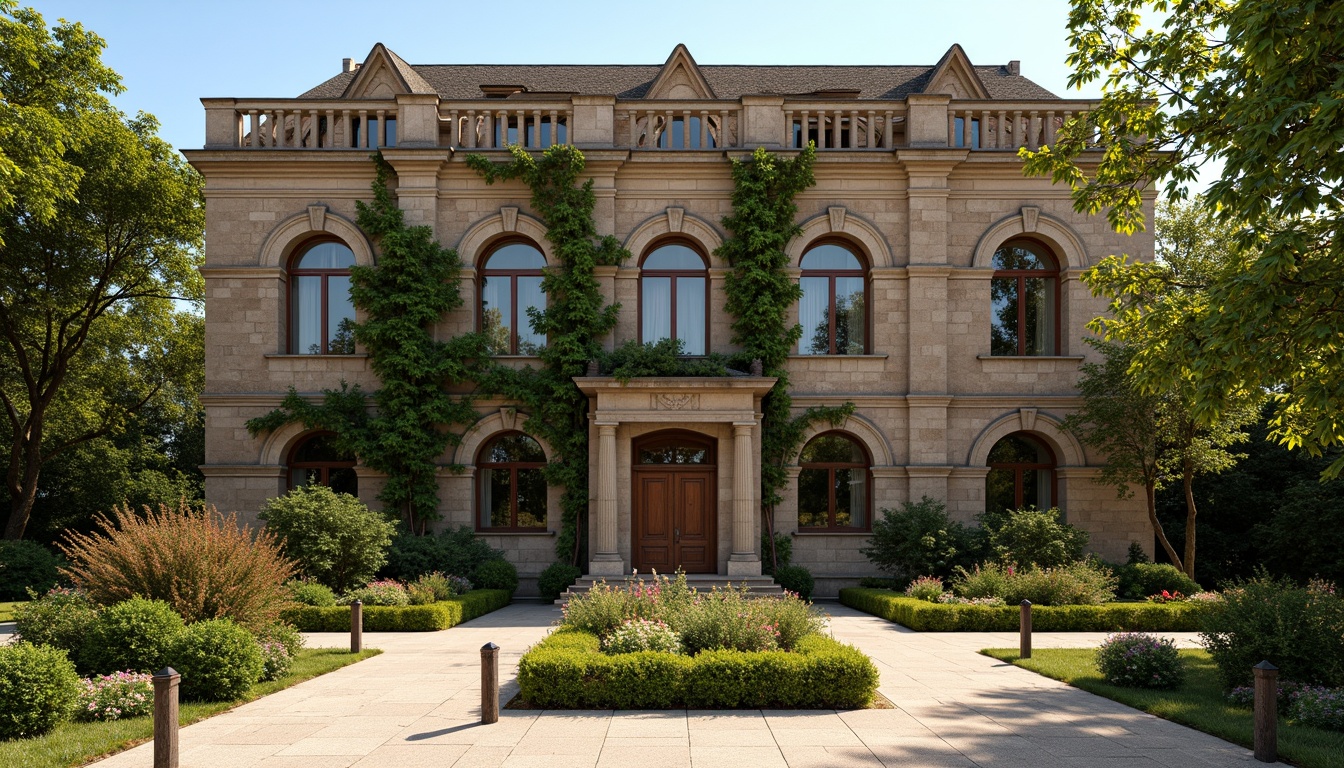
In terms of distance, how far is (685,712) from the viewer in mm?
9695

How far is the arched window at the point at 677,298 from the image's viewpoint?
2239 centimetres

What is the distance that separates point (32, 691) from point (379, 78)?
17831 millimetres

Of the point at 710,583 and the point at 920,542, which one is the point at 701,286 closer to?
the point at 710,583

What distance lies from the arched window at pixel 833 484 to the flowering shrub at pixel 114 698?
1486 cm

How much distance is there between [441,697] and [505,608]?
926cm

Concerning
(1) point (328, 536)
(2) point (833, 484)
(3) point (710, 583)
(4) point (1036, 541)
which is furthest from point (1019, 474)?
(1) point (328, 536)

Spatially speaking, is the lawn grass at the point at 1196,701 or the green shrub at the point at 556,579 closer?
the lawn grass at the point at 1196,701

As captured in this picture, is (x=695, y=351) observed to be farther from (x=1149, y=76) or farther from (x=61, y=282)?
(x=61, y=282)

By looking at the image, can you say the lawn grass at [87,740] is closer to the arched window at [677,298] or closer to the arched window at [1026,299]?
the arched window at [677,298]

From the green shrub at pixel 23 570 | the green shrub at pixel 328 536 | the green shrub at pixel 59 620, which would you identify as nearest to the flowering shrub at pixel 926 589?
the green shrub at pixel 328 536

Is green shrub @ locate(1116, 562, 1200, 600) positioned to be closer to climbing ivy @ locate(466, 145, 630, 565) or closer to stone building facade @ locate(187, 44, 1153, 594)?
stone building facade @ locate(187, 44, 1153, 594)

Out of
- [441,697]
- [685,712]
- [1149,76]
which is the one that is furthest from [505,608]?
[1149,76]

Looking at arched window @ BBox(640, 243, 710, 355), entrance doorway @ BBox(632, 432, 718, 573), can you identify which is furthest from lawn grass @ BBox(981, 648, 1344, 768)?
arched window @ BBox(640, 243, 710, 355)

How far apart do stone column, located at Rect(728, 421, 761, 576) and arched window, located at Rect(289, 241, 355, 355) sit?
9585mm
